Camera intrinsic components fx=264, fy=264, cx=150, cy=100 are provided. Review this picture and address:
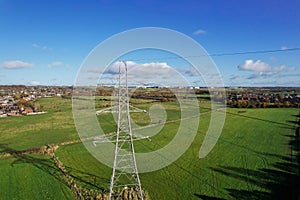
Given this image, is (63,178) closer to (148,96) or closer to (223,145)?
(223,145)

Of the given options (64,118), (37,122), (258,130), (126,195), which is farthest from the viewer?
(64,118)

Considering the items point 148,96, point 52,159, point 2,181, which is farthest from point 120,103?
point 148,96

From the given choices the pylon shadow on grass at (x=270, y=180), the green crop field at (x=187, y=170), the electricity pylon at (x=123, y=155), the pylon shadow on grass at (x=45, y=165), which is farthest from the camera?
the pylon shadow on grass at (x=45, y=165)

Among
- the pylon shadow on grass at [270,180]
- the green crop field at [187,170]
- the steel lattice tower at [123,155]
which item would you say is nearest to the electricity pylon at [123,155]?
the steel lattice tower at [123,155]

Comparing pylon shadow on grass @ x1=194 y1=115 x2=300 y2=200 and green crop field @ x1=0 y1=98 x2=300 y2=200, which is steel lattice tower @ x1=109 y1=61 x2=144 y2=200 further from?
pylon shadow on grass @ x1=194 y1=115 x2=300 y2=200

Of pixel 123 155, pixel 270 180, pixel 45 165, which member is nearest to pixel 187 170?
pixel 270 180

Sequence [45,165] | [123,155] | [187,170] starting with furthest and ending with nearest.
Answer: [45,165], [187,170], [123,155]

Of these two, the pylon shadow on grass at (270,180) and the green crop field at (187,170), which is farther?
the green crop field at (187,170)

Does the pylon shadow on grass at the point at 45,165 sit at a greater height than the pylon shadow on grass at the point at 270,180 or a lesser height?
lesser

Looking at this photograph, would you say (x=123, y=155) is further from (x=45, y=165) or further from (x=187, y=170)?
(x=45, y=165)

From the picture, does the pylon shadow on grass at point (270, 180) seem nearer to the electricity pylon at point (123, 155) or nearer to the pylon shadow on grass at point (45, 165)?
the electricity pylon at point (123, 155)

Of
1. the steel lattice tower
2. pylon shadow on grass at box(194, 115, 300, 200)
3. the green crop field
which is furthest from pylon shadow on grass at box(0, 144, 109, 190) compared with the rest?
pylon shadow on grass at box(194, 115, 300, 200)
